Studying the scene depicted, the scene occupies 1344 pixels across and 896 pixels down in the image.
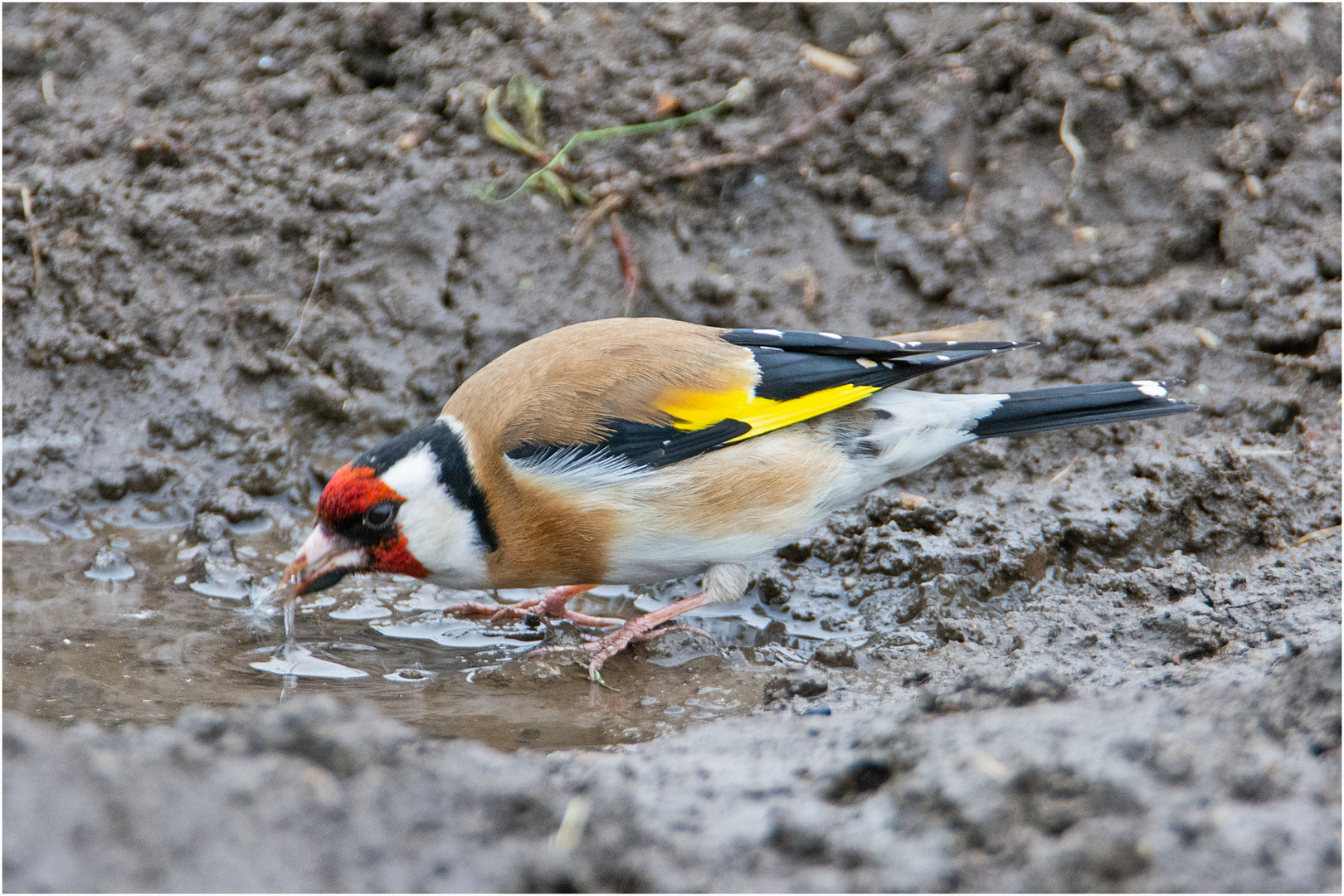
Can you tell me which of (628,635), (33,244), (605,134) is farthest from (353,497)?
(33,244)

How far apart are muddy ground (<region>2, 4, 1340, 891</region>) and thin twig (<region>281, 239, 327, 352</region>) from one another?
30 millimetres

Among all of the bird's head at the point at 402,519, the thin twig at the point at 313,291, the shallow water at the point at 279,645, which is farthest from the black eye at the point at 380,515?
the thin twig at the point at 313,291

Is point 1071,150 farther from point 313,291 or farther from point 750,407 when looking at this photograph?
point 313,291

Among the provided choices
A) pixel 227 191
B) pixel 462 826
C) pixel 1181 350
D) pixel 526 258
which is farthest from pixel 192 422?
pixel 1181 350

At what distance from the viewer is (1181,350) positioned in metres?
5.14

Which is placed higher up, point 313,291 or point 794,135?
point 794,135

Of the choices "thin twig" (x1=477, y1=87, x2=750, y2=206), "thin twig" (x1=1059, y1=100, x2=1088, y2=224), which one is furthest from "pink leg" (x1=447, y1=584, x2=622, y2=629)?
"thin twig" (x1=1059, y1=100, x2=1088, y2=224)

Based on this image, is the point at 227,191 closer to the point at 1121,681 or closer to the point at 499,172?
the point at 499,172

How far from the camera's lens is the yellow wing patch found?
4.11 meters

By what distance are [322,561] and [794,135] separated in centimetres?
311

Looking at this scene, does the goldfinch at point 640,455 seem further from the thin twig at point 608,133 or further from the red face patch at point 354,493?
the thin twig at point 608,133

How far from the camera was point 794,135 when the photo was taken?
18.4ft

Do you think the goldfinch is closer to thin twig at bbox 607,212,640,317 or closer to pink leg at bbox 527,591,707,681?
pink leg at bbox 527,591,707,681

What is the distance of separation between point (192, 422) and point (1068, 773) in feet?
14.7
